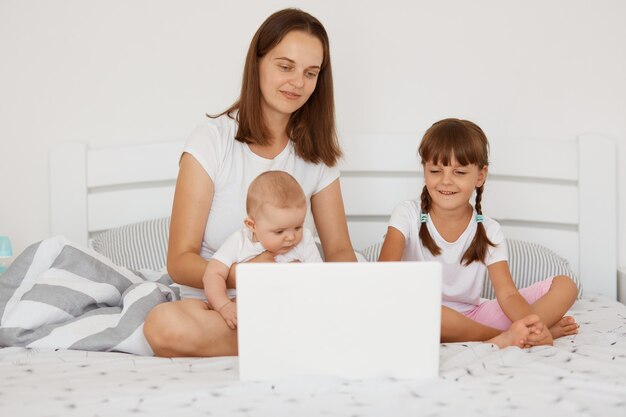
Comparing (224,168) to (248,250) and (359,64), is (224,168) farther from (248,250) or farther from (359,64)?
(359,64)

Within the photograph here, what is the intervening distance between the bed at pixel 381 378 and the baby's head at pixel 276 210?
11.3 inches

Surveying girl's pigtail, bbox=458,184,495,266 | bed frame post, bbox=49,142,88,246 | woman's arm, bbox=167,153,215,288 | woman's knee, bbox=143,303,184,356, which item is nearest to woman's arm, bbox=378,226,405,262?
girl's pigtail, bbox=458,184,495,266

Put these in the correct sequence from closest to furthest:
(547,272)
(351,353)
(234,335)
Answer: (351,353) → (234,335) → (547,272)

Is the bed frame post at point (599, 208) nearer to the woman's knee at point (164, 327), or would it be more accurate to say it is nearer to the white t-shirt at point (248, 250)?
the white t-shirt at point (248, 250)

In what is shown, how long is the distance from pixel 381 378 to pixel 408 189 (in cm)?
139

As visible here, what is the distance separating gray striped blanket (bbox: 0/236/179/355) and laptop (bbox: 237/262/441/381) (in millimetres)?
475

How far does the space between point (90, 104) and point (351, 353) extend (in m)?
1.78

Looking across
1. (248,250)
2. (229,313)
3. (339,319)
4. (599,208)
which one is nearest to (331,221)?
(248,250)

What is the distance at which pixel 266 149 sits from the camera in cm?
197

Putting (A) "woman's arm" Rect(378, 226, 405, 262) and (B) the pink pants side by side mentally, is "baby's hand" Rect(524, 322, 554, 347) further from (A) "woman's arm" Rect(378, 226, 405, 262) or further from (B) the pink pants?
(A) "woman's arm" Rect(378, 226, 405, 262)

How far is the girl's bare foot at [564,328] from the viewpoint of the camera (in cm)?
178

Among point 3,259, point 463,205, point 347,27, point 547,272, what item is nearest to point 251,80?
point 463,205

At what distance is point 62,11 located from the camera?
2725 mm

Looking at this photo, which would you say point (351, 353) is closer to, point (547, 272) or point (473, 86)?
point (547, 272)
